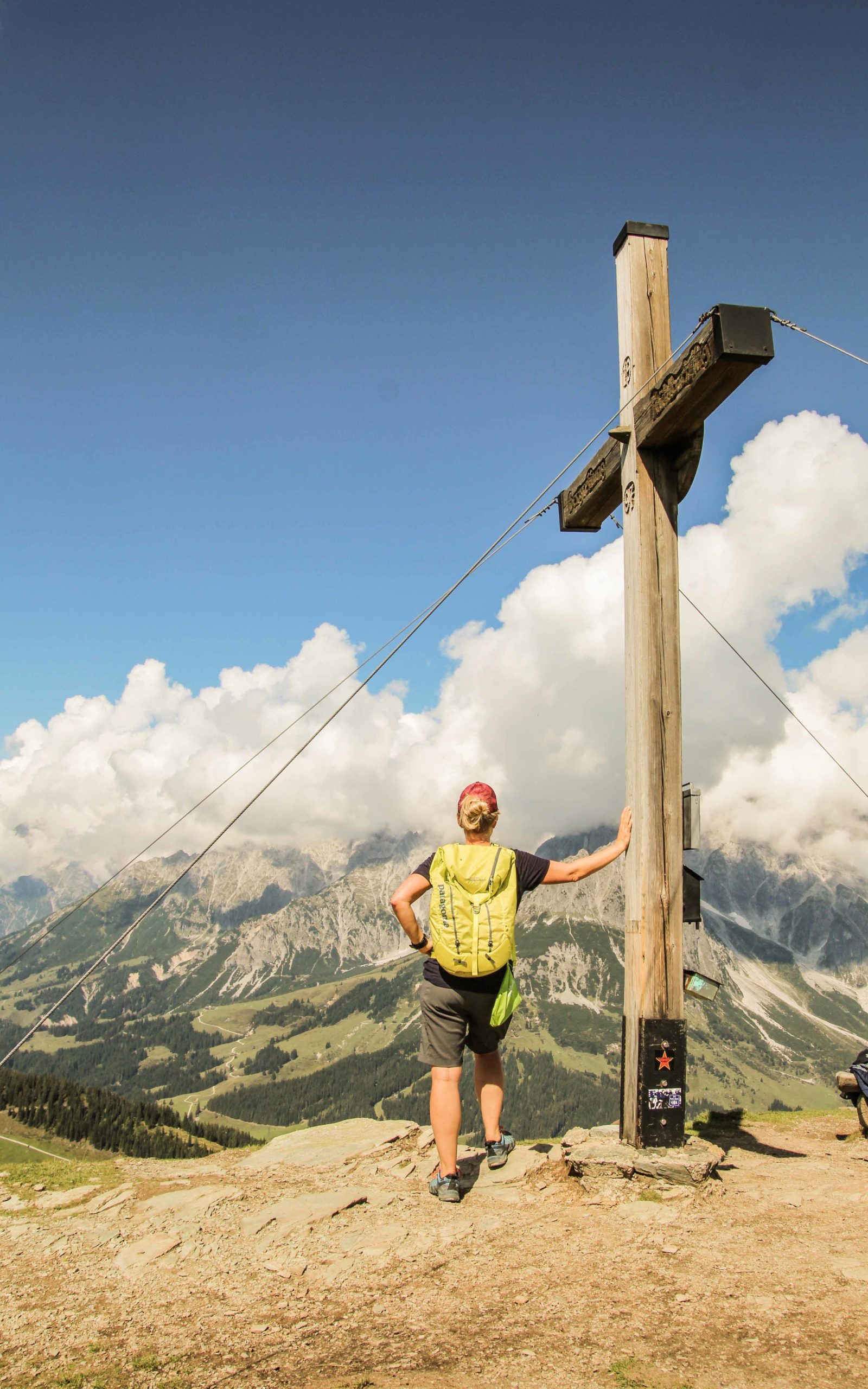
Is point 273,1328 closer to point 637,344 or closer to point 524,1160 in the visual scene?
point 524,1160

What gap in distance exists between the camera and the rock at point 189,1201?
Result: 20.8 feet

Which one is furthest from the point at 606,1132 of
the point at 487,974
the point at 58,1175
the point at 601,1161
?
the point at 58,1175

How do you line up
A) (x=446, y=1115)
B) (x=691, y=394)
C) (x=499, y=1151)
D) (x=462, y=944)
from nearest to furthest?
(x=462, y=944) < (x=446, y=1115) < (x=499, y=1151) < (x=691, y=394)

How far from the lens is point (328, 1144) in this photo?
9.45m

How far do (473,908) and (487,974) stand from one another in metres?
0.55

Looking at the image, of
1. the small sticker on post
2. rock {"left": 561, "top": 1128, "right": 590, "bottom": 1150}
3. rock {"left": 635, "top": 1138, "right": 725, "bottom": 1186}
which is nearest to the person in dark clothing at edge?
rock {"left": 561, "top": 1128, "right": 590, "bottom": 1150}

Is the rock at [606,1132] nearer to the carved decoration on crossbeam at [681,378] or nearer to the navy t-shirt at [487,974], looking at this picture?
the navy t-shirt at [487,974]

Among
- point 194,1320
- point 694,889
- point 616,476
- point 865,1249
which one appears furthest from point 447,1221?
point 616,476

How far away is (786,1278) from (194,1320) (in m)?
3.49

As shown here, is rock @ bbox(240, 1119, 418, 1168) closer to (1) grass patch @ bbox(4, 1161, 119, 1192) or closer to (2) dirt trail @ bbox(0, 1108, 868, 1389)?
(2) dirt trail @ bbox(0, 1108, 868, 1389)

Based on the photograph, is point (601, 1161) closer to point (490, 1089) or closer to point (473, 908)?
point (490, 1089)

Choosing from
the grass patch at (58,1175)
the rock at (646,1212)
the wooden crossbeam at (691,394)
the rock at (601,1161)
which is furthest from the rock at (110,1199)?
the wooden crossbeam at (691,394)

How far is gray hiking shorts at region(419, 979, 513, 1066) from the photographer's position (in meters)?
6.43

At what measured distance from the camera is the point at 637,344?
8500mm
